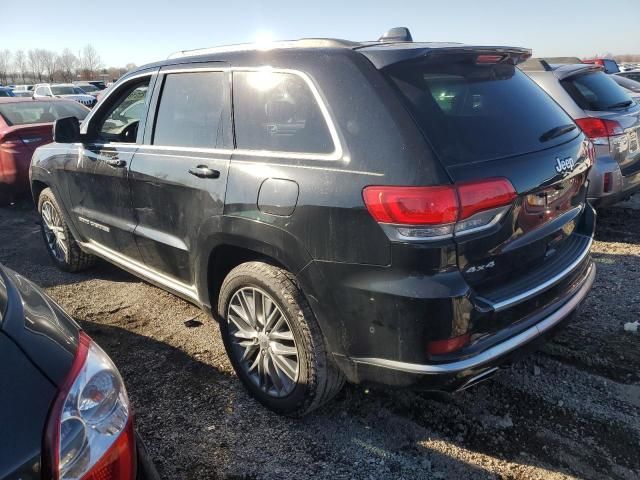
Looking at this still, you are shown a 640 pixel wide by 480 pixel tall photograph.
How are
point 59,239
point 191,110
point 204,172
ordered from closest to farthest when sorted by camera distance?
point 204,172
point 191,110
point 59,239

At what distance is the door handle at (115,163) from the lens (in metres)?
3.54

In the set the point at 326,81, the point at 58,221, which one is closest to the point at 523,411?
the point at 326,81

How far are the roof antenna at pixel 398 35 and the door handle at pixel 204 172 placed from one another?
1259mm

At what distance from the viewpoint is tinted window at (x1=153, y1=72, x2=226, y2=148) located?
9.63 feet

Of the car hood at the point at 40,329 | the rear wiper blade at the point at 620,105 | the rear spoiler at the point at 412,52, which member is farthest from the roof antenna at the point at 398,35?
the rear wiper blade at the point at 620,105

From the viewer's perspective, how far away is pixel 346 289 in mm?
2182

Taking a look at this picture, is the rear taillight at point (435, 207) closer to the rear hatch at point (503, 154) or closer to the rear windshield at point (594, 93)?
the rear hatch at point (503, 154)

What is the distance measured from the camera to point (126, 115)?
3932mm

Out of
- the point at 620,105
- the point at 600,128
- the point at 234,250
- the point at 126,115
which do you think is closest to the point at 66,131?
the point at 126,115

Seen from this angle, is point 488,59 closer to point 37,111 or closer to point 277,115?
point 277,115

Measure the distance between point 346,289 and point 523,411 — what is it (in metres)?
1.29

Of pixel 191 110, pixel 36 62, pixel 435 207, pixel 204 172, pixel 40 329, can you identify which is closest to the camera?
pixel 40 329

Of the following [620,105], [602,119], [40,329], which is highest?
[620,105]

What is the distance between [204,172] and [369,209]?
3.77 ft
